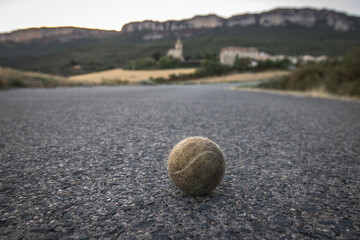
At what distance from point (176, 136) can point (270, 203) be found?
2.65 metres

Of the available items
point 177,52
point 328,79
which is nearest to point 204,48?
point 177,52

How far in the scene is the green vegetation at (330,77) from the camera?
1345 centimetres

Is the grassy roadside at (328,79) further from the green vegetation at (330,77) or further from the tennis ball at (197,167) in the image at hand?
the tennis ball at (197,167)

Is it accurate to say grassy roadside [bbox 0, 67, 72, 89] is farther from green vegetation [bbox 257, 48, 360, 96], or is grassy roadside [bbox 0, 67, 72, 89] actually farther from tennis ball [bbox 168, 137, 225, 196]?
green vegetation [bbox 257, 48, 360, 96]

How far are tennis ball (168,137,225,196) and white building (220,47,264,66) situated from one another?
75022 millimetres

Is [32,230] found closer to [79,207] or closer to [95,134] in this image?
[79,207]

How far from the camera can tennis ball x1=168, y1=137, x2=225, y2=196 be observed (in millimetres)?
2148

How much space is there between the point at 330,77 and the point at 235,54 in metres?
69.7

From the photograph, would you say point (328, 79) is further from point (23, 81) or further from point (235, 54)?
point (235, 54)

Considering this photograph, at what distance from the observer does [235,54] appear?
80.8 m

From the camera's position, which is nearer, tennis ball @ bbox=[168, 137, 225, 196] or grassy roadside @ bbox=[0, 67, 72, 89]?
tennis ball @ bbox=[168, 137, 225, 196]

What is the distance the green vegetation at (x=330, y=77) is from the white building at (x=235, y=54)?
57.8 metres

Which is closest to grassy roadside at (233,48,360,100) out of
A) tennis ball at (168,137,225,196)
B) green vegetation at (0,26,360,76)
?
tennis ball at (168,137,225,196)

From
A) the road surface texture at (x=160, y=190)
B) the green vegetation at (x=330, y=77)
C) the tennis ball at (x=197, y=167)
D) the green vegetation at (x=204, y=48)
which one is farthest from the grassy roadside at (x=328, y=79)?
the green vegetation at (x=204, y=48)
